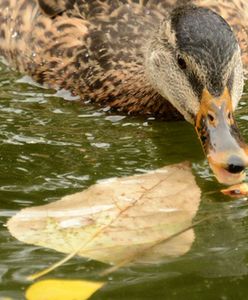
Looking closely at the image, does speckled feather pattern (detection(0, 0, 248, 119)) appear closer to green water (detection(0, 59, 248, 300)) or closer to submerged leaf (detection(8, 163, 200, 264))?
green water (detection(0, 59, 248, 300))

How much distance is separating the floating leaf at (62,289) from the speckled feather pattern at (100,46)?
2620 millimetres

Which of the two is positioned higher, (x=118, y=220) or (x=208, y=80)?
(x=208, y=80)

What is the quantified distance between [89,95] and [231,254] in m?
2.70

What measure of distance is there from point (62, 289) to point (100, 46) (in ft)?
10.2

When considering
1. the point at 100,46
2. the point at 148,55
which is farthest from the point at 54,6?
the point at 148,55

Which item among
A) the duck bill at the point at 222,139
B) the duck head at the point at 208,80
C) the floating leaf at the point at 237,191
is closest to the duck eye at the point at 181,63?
the duck head at the point at 208,80

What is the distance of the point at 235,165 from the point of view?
583 centimetres

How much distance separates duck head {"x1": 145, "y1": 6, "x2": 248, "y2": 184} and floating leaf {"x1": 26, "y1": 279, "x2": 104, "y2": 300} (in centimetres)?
115

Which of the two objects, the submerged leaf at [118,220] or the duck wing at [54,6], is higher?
the duck wing at [54,6]

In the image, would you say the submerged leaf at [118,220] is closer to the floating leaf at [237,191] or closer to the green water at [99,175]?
the green water at [99,175]

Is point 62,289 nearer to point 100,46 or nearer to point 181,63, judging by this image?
point 181,63

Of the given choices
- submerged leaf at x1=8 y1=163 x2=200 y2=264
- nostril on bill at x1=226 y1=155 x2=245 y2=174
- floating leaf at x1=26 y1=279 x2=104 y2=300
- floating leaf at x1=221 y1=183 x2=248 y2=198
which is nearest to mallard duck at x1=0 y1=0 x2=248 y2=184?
nostril on bill at x1=226 y1=155 x2=245 y2=174

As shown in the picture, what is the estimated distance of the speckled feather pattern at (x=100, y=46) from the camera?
7.74 m

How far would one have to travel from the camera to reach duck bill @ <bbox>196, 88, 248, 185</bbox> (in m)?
5.89
